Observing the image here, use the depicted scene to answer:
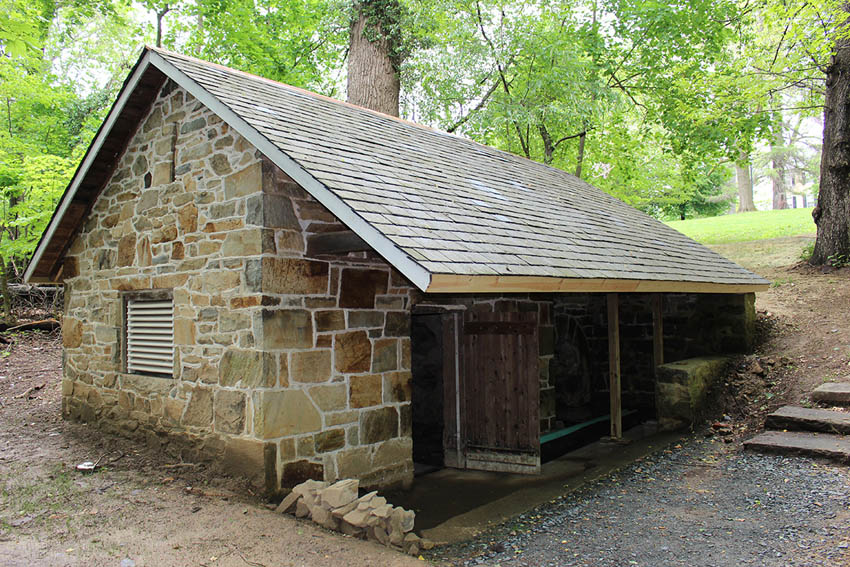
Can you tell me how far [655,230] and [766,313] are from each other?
2626 mm

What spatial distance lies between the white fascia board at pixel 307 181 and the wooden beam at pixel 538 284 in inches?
8.1

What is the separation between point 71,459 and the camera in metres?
5.85

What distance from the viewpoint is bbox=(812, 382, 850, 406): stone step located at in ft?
23.2

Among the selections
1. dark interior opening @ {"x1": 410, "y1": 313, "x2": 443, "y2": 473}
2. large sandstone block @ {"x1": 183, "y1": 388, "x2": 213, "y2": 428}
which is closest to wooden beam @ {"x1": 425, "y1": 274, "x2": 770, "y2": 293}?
large sandstone block @ {"x1": 183, "y1": 388, "x2": 213, "y2": 428}

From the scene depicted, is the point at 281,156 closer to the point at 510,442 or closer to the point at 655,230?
the point at 510,442

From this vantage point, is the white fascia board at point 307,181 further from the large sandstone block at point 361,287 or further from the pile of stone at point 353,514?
the pile of stone at point 353,514

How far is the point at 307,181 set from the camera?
4500mm

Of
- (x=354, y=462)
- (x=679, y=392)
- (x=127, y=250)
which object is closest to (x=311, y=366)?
(x=354, y=462)

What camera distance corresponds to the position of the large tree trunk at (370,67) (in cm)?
1313

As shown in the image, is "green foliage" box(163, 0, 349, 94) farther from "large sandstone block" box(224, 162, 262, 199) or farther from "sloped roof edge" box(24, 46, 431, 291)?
"large sandstone block" box(224, 162, 262, 199)

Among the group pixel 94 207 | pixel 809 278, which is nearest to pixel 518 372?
pixel 94 207

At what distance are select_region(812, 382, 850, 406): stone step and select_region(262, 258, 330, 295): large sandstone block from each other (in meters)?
6.12

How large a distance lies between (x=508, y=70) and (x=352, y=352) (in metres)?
12.3

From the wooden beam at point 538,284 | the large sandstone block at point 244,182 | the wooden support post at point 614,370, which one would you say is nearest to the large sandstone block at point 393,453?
the wooden beam at point 538,284
